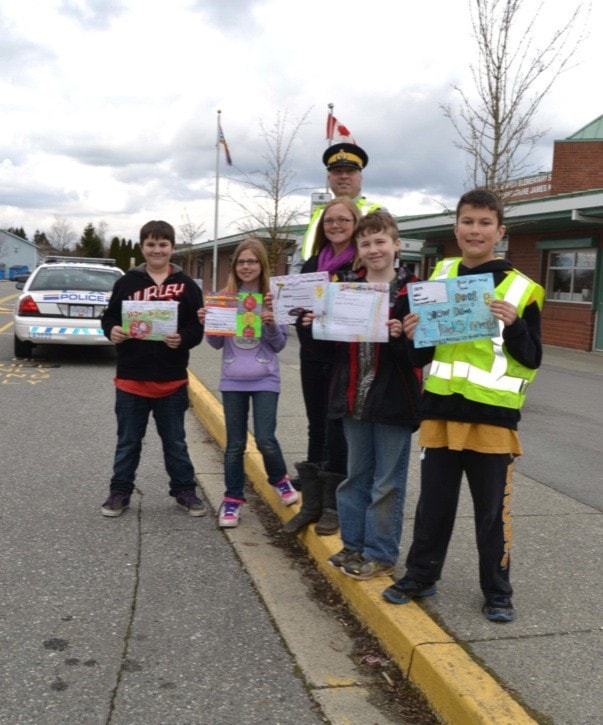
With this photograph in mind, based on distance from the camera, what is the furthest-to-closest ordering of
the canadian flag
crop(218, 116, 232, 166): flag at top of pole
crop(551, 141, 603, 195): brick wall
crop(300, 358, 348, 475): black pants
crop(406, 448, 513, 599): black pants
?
crop(218, 116, 232, 166): flag at top of pole < crop(551, 141, 603, 195): brick wall < the canadian flag < crop(300, 358, 348, 475): black pants < crop(406, 448, 513, 599): black pants

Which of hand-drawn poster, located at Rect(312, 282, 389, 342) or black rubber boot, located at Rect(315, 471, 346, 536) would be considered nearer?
hand-drawn poster, located at Rect(312, 282, 389, 342)

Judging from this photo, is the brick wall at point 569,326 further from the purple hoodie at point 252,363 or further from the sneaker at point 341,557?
the sneaker at point 341,557

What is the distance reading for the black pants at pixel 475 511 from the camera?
3248 mm

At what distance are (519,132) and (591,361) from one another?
632cm

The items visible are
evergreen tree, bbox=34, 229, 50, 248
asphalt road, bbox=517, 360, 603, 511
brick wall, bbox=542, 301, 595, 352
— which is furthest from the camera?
evergreen tree, bbox=34, 229, 50, 248

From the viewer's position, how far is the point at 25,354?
12547 millimetres

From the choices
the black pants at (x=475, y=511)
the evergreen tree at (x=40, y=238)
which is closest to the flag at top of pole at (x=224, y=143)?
the black pants at (x=475, y=511)

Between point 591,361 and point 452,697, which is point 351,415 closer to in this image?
point 452,697

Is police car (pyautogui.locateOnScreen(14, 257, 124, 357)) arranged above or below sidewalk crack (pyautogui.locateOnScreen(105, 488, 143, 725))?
above

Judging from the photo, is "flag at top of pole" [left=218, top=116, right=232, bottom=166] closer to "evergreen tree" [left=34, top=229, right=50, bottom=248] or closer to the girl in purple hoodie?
the girl in purple hoodie

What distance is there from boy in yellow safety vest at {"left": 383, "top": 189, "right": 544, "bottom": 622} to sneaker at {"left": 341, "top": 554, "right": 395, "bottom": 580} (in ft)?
0.72

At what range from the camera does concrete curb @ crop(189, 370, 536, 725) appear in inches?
102

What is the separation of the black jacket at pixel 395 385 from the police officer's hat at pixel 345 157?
1.09 metres

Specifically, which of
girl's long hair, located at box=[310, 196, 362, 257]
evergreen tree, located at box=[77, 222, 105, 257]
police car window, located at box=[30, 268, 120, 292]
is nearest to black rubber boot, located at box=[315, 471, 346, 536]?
girl's long hair, located at box=[310, 196, 362, 257]
